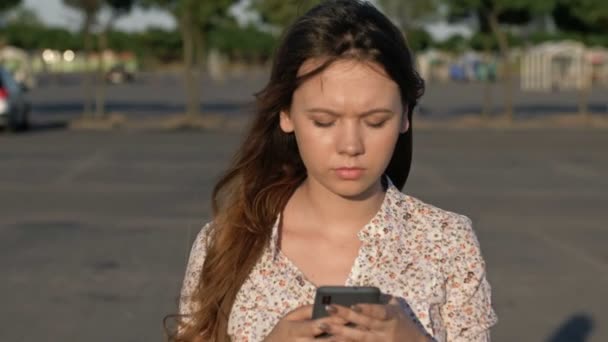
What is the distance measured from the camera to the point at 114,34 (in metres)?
103

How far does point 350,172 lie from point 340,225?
172 mm

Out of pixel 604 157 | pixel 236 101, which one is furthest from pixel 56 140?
pixel 236 101

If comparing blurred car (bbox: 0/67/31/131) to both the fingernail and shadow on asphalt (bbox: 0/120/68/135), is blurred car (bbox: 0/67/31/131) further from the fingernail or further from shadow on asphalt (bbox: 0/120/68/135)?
the fingernail

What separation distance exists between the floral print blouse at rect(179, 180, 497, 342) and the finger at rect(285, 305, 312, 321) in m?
0.16

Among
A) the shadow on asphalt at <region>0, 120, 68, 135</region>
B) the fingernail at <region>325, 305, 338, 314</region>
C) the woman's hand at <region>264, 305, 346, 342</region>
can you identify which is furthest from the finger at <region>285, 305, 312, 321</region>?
the shadow on asphalt at <region>0, 120, 68, 135</region>

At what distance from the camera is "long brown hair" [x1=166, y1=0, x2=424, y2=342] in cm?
241

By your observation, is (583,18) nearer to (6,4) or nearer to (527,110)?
(527,110)

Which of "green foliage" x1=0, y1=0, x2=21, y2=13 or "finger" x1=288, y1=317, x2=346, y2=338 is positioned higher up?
"finger" x1=288, y1=317, x2=346, y2=338

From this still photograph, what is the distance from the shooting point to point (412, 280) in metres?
2.32

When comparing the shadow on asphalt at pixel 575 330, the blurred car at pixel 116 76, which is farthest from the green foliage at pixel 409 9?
the blurred car at pixel 116 76

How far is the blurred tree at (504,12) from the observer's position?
98.1ft

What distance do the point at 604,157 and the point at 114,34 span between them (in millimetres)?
86105

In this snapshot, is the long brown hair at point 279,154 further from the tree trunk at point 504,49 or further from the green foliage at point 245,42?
the green foliage at point 245,42

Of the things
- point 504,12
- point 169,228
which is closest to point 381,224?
point 169,228
